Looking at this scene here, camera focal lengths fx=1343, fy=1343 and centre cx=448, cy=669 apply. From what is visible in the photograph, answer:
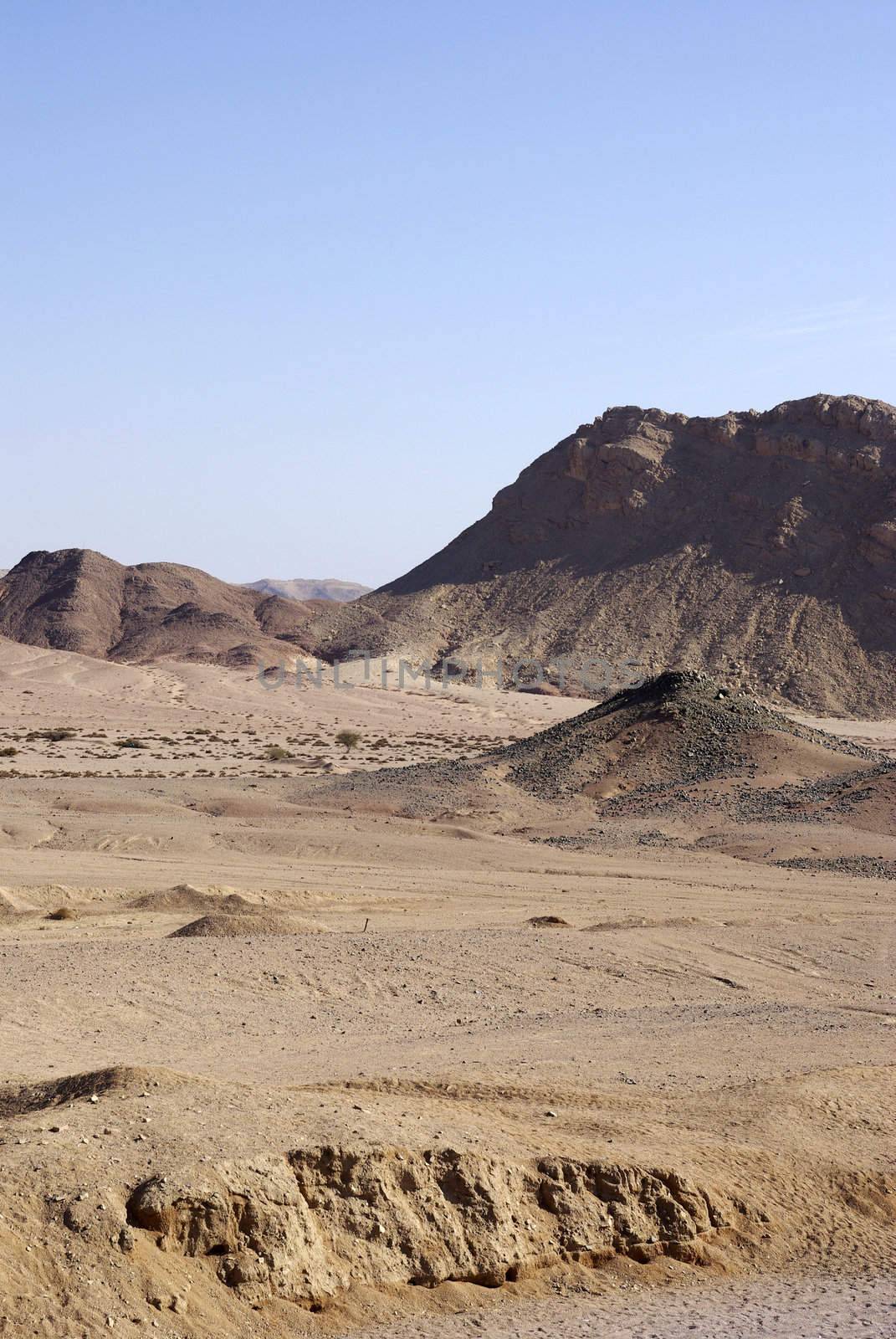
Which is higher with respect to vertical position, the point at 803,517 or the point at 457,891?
the point at 803,517

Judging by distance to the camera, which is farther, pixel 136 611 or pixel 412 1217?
pixel 136 611

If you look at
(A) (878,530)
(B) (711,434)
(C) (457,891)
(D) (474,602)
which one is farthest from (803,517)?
(C) (457,891)

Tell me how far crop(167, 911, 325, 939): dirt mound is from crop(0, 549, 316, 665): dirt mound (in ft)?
231

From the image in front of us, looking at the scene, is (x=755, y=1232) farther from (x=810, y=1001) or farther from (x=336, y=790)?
(x=336, y=790)

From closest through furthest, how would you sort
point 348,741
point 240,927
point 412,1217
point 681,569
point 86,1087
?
point 412,1217
point 86,1087
point 240,927
point 348,741
point 681,569

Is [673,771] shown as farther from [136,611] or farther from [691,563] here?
[136,611]

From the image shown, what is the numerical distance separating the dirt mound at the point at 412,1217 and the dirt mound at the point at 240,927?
8.88 metres

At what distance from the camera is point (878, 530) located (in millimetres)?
72000

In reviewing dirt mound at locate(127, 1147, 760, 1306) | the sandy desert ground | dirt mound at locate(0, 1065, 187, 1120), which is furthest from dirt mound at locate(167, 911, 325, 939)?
dirt mound at locate(127, 1147, 760, 1306)

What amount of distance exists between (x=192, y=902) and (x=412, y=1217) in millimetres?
11768

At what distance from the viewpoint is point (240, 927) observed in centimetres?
1634

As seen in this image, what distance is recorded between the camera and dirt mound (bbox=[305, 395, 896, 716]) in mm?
69250

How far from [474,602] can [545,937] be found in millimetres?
65944

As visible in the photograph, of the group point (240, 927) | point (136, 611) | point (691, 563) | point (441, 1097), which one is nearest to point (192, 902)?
point (240, 927)
